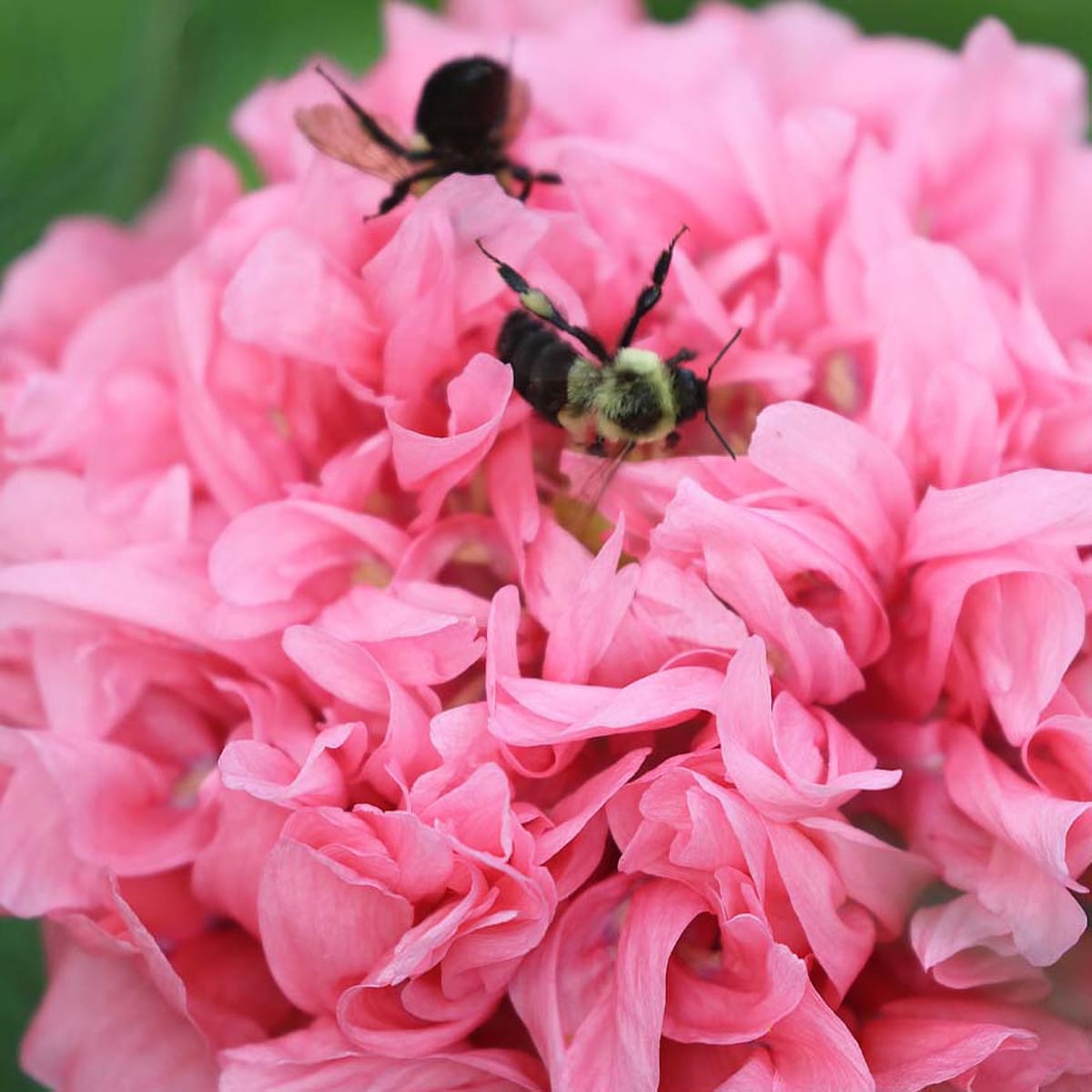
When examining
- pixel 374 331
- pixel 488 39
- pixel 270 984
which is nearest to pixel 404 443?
pixel 374 331

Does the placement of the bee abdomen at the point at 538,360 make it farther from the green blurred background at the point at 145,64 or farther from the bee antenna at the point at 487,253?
the green blurred background at the point at 145,64

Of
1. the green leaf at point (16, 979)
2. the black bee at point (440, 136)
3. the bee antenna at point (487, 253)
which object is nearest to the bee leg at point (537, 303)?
the bee antenna at point (487, 253)

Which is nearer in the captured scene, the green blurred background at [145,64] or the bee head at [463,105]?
the bee head at [463,105]

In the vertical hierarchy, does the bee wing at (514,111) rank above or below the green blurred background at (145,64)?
above

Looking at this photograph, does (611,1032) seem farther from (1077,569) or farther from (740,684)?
(1077,569)

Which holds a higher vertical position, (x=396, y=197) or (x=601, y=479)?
(x=396, y=197)

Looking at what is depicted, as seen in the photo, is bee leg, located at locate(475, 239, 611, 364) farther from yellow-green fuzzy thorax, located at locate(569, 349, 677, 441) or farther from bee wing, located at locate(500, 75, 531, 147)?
bee wing, located at locate(500, 75, 531, 147)

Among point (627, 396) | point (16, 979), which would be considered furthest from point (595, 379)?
point (16, 979)

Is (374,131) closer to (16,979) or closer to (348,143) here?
(348,143)
